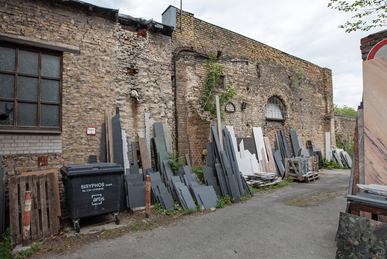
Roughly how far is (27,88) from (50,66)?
79cm

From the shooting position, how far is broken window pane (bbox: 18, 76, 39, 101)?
16.9 feet

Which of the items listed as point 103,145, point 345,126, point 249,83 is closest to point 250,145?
point 249,83

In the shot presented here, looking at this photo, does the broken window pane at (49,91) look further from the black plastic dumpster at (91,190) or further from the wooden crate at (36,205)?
the wooden crate at (36,205)

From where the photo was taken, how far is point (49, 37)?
5.43 m

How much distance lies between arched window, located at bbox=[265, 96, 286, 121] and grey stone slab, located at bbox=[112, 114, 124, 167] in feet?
26.0

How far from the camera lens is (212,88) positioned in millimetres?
8672

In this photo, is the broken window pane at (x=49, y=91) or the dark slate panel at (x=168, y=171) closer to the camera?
the broken window pane at (x=49, y=91)

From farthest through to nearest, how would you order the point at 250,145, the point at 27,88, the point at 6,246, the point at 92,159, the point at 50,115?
the point at 250,145 < the point at 92,159 < the point at 50,115 < the point at 27,88 < the point at 6,246

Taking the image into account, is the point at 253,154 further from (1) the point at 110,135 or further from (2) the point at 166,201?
(1) the point at 110,135

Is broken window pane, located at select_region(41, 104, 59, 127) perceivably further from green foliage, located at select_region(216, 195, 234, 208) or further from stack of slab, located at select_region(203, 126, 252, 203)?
green foliage, located at select_region(216, 195, 234, 208)

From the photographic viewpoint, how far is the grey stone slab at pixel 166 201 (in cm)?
505

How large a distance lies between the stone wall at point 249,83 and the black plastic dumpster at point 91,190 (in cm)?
353

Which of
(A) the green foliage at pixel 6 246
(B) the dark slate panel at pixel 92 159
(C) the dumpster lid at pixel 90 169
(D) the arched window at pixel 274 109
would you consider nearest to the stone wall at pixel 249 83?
(D) the arched window at pixel 274 109

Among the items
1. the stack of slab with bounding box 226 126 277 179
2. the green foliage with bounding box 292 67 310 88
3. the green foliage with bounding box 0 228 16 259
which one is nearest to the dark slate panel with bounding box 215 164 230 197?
the stack of slab with bounding box 226 126 277 179
